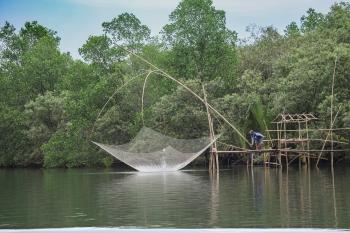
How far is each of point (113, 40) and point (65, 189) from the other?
21902 millimetres

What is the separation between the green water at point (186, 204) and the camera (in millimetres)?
12297

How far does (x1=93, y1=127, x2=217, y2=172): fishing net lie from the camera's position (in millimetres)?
27781

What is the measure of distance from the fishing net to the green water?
5023 millimetres

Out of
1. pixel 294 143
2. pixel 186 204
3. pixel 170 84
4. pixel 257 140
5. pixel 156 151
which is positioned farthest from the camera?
pixel 170 84

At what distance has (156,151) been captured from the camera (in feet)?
A: 94.9

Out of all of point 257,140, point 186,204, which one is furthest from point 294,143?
point 186,204

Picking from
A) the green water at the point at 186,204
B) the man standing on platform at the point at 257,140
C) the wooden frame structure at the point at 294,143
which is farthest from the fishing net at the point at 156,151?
the green water at the point at 186,204

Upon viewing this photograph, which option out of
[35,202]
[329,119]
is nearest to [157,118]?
[329,119]

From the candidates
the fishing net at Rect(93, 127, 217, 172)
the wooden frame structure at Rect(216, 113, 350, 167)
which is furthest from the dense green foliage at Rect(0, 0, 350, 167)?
the fishing net at Rect(93, 127, 217, 172)

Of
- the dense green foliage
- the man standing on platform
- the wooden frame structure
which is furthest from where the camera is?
the dense green foliage

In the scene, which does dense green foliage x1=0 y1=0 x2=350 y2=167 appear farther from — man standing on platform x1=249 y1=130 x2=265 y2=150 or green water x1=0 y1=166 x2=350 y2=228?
green water x1=0 y1=166 x2=350 y2=228

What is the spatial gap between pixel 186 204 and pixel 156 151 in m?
13.6

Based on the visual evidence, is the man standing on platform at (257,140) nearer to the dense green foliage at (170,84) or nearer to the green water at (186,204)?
the dense green foliage at (170,84)

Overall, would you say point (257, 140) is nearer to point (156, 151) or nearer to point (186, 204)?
point (156, 151)
